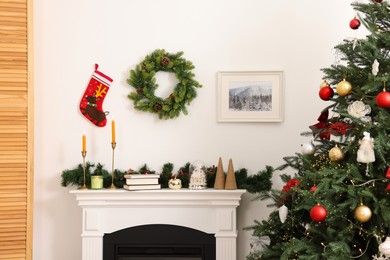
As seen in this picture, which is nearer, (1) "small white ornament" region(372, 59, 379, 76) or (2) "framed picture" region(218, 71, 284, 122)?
(1) "small white ornament" region(372, 59, 379, 76)

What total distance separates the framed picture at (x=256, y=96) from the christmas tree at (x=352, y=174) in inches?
33.5

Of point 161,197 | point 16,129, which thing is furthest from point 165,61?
point 16,129

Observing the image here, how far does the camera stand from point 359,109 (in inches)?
102

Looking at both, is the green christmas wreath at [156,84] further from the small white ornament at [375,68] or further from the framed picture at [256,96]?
the small white ornament at [375,68]

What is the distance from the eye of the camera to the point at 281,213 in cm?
283

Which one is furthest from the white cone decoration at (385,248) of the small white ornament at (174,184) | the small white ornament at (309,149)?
the small white ornament at (174,184)

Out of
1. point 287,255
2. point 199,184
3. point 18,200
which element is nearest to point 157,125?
point 199,184

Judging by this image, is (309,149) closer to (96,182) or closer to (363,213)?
(363,213)

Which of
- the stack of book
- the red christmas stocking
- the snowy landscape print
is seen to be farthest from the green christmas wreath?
the stack of book

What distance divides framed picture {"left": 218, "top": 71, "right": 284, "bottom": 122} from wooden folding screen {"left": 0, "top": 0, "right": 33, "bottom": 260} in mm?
1271

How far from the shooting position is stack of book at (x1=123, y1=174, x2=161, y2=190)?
352 centimetres

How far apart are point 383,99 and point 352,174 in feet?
1.20

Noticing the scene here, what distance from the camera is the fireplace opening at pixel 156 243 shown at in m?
3.59

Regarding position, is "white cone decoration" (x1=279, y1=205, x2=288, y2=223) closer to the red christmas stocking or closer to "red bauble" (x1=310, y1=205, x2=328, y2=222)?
"red bauble" (x1=310, y1=205, x2=328, y2=222)
